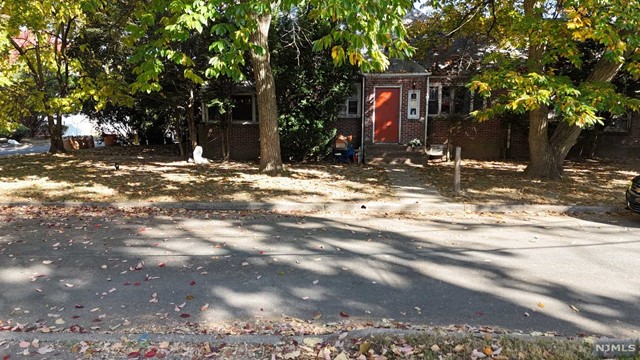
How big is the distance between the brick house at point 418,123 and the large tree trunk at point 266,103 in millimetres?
5370

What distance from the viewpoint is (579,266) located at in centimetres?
536

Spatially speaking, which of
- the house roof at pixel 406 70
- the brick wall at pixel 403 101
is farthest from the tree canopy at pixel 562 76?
the brick wall at pixel 403 101

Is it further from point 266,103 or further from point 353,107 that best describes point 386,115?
point 266,103

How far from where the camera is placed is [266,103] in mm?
12023

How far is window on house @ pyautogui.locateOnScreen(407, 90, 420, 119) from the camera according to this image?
16.8 meters

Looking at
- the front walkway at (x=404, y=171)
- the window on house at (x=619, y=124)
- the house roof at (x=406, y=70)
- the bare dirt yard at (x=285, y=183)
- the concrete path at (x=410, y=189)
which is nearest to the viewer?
the concrete path at (x=410, y=189)

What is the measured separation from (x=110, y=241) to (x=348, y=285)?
12.5 ft

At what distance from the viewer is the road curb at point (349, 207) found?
8688mm

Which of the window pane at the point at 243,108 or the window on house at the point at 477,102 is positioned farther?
the window pane at the point at 243,108

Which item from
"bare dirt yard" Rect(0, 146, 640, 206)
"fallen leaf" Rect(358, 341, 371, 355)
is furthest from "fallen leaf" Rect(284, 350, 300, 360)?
"bare dirt yard" Rect(0, 146, 640, 206)

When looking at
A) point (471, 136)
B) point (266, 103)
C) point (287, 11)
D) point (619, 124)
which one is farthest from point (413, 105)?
point (287, 11)

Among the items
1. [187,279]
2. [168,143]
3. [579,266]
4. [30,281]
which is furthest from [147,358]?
[168,143]

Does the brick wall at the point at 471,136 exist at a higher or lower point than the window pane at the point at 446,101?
lower

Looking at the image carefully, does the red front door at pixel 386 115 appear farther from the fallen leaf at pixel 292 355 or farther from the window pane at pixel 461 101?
the fallen leaf at pixel 292 355
